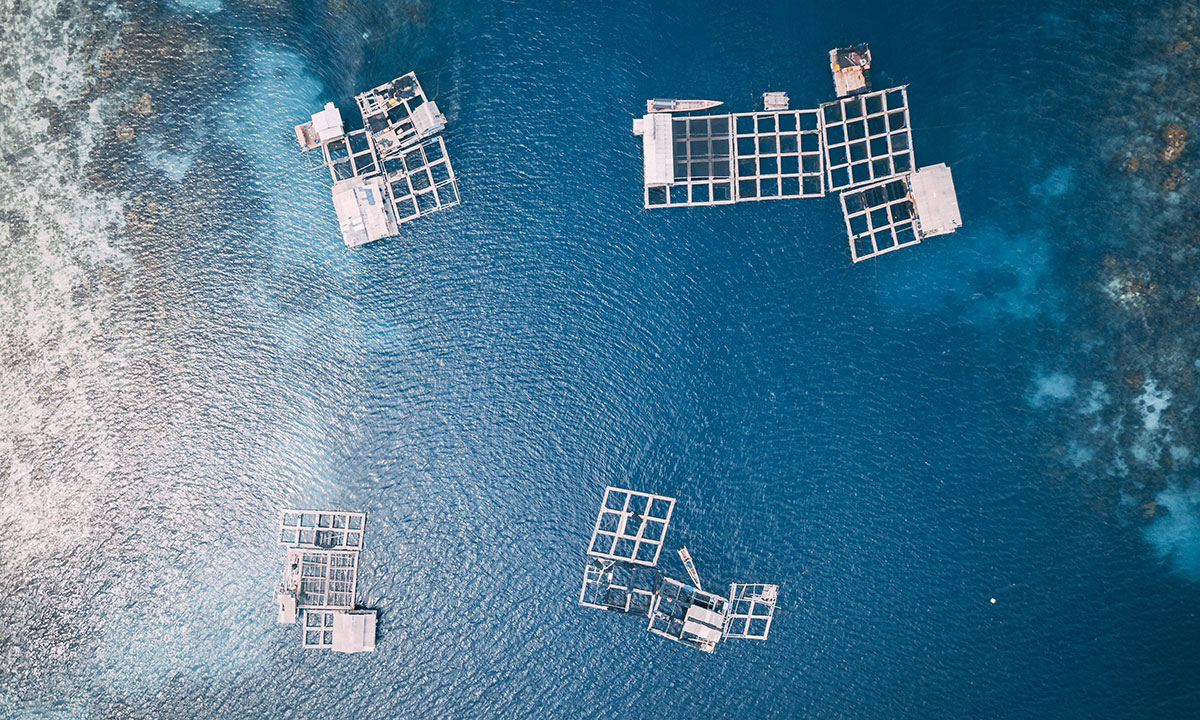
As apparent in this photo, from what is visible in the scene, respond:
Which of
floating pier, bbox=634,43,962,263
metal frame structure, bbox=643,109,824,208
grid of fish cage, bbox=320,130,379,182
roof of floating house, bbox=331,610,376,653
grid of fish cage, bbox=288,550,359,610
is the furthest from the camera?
grid of fish cage, bbox=320,130,379,182

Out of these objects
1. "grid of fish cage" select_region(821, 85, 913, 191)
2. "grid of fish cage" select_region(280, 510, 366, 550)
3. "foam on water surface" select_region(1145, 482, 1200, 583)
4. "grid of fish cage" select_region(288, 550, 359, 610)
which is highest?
"grid of fish cage" select_region(821, 85, 913, 191)

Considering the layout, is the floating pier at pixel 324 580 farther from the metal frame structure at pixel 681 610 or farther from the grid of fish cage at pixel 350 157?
the grid of fish cage at pixel 350 157

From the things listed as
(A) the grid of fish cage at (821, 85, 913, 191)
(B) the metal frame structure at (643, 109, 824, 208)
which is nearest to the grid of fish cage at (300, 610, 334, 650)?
(B) the metal frame structure at (643, 109, 824, 208)

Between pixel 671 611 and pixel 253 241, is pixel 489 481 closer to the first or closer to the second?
pixel 671 611

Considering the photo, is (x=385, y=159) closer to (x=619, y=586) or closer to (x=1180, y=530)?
(x=619, y=586)

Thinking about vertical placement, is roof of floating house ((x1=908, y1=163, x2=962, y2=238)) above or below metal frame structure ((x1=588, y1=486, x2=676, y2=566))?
above

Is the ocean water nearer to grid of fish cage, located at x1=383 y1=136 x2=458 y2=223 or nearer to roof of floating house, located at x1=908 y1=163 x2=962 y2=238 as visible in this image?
grid of fish cage, located at x1=383 y1=136 x2=458 y2=223

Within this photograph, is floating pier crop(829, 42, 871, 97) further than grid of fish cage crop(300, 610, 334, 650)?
No

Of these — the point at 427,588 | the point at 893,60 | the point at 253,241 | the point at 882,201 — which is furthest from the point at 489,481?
the point at 893,60

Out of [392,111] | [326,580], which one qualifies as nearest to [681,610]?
[326,580]
